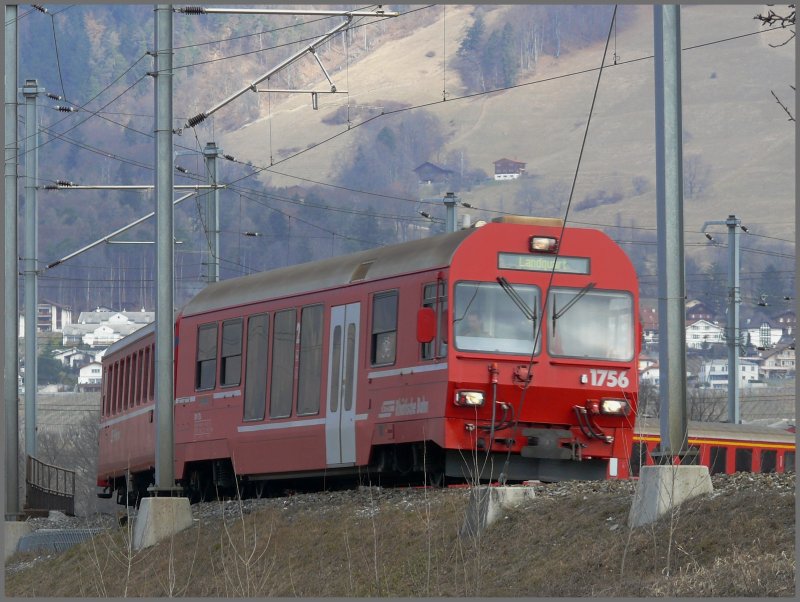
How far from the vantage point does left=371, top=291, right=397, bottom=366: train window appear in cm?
1934

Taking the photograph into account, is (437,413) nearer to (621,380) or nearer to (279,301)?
(621,380)

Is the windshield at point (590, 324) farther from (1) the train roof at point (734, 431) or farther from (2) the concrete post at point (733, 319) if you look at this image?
(2) the concrete post at point (733, 319)

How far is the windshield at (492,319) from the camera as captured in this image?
18453mm

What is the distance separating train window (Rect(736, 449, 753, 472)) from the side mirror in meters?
16.3

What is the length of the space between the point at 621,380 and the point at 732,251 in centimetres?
2435

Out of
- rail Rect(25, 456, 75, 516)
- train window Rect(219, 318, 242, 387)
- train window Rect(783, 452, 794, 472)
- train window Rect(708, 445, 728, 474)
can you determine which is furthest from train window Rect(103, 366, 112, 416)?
train window Rect(783, 452, 794, 472)

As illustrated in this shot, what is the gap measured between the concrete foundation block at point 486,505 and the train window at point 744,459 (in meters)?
18.7

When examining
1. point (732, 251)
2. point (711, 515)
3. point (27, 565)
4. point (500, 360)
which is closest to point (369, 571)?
point (711, 515)

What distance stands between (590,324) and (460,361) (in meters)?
1.77

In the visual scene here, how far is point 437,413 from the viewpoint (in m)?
18.3

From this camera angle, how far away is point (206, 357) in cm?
2345

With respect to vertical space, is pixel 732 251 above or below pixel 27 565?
above

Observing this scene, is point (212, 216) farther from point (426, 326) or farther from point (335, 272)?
point (426, 326)

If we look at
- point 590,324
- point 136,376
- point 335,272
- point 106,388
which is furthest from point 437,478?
point 106,388
